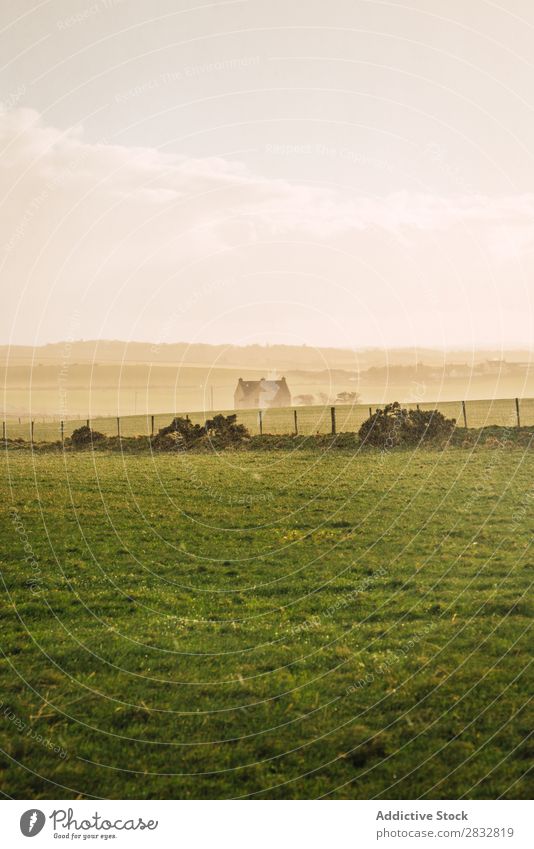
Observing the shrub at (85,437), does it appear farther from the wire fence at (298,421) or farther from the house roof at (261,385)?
the house roof at (261,385)

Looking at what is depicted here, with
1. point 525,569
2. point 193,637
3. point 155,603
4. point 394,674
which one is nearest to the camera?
point 394,674

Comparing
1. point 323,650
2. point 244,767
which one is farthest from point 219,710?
point 323,650

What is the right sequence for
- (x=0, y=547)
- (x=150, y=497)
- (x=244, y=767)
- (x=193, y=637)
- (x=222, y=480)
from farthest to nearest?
(x=222, y=480) → (x=150, y=497) → (x=0, y=547) → (x=193, y=637) → (x=244, y=767)

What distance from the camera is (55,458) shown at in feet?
138

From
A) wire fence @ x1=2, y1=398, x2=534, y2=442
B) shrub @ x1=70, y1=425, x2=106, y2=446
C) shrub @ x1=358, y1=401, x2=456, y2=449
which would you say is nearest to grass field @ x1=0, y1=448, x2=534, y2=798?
shrub @ x1=358, y1=401, x2=456, y2=449

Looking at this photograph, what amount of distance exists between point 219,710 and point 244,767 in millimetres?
1494

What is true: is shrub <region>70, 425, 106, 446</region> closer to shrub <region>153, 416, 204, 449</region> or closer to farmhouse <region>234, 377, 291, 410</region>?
shrub <region>153, 416, 204, 449</region>

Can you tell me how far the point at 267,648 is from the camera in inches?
525
